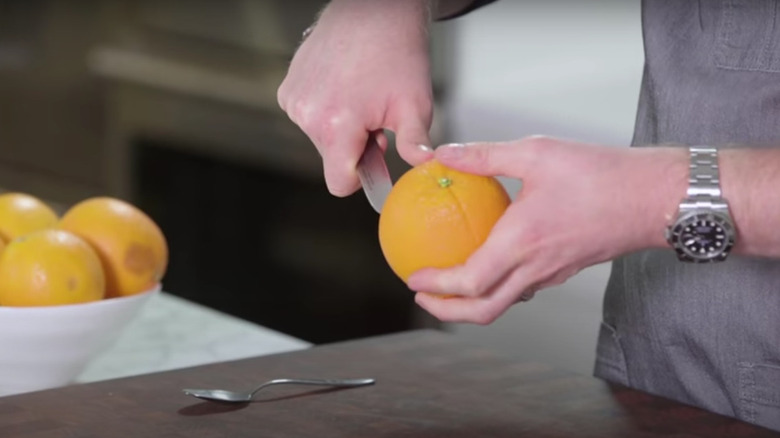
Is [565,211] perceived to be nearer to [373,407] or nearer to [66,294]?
[373,407]

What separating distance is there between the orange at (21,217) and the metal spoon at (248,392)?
32 centimetres

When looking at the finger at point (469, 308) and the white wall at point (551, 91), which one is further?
the white wall at point (551, 91)

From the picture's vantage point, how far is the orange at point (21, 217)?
1.32 metres

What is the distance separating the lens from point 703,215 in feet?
3.12

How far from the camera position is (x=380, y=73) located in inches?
47.0

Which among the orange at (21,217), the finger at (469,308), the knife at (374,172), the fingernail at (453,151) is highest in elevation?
the fingernail at (453,151)

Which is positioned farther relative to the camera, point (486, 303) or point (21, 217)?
point (21, 217)

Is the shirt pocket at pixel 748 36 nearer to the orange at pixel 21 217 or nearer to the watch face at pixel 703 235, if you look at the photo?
the watch face at pixel 703 235

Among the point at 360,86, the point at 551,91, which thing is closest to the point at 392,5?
the point at 360,86

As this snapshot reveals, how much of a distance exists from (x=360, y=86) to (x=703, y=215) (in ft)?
1.20

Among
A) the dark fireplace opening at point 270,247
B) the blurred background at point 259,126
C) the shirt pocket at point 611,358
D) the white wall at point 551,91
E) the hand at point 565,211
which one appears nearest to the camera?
the hand at point 565,211

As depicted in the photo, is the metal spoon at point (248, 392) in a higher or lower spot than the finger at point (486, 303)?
lower

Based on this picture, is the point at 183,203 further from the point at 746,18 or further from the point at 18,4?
the point at 746,18

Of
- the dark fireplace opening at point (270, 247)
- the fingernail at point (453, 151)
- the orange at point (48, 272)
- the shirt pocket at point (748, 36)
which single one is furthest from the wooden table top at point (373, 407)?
the dark fireplace opening at point (270, 247)
